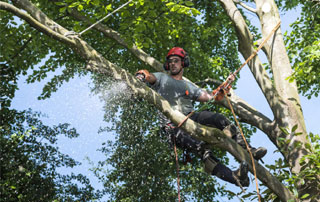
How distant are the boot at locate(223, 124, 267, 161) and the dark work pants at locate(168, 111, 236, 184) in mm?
88

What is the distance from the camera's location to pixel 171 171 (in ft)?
33.7

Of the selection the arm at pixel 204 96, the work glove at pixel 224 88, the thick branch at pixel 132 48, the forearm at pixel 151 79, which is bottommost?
the work glove at pixel 224 88

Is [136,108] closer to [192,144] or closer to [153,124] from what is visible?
[153,124]

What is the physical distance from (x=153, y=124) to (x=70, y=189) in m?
2.92

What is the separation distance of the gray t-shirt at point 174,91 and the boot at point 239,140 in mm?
697

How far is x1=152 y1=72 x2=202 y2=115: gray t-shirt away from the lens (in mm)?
5340

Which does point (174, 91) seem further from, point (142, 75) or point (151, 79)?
point (142, 75)

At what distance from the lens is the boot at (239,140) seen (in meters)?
4.79

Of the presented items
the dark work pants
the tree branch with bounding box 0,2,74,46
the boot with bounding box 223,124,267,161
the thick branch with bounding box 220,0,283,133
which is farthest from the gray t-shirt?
the tree branch with bounding box 0,2,74,46

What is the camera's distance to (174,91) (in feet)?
17.6

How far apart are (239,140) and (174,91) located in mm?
1161

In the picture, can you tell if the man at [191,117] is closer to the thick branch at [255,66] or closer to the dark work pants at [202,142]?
the dark work pants at [202,142]

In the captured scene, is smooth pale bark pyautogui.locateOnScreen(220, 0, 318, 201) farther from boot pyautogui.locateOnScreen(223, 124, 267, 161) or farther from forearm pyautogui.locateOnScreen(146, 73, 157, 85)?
forearm pyautogui.locateOnScreen(146, 73, 157, 85)

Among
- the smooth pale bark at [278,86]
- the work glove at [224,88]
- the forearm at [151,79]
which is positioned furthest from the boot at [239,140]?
the forearm at [151,79]
